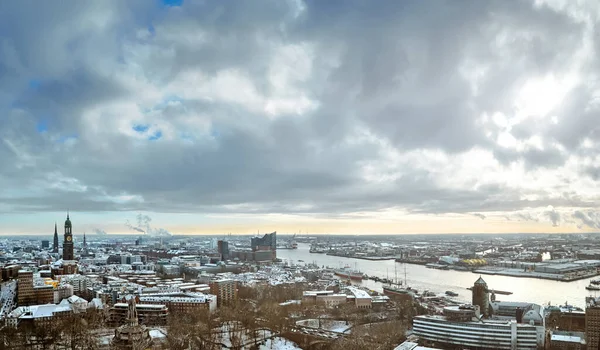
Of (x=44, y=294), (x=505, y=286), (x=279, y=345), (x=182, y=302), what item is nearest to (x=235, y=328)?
(x=279, y=345)

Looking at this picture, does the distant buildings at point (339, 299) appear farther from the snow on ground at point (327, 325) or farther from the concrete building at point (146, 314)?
the concrete building at point (146, 314)

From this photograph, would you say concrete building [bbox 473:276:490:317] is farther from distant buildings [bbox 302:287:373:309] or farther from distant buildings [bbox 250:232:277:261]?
distant buildings [bbox 250:232:277:261]

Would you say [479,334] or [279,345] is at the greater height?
[479,334]

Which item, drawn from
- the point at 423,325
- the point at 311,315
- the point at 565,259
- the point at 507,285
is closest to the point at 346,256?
the point at 565,259

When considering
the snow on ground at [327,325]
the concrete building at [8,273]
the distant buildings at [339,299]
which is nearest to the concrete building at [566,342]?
the snow on ground at [327,325]

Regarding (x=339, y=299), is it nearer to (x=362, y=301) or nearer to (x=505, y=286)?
(x=362, y=301)

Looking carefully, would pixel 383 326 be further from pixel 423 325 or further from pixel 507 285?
pixel 507 285

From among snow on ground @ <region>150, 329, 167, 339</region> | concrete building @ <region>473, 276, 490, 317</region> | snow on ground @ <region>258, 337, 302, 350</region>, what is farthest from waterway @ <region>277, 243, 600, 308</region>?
snow on ground @ <region>150, 329, 167, 339</region>
